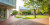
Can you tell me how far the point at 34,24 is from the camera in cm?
448

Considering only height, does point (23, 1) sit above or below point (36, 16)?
above

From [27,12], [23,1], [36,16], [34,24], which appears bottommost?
[34,24]

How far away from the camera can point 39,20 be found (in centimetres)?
475

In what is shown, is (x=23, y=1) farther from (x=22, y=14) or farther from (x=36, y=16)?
(x=36, y=16)

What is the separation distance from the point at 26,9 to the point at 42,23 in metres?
1.44

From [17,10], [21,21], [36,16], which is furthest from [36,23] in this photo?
[17,10]

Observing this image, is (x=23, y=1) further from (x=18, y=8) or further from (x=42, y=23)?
(x=42, y=23)

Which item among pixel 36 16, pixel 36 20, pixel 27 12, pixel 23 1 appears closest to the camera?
pixel 23 1

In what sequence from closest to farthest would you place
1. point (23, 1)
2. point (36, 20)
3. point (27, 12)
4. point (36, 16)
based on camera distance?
point (23, 1) → point (27, 12) → point (36, 16) → point (36, 20)

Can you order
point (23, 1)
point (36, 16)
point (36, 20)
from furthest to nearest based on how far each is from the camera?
point (36, 20)
point (36, 16)
point (23, 1)

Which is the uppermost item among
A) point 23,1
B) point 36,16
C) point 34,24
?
point 23,1

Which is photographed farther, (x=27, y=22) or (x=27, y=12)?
(x=27, y=22)

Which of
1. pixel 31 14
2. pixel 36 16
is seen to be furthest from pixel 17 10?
pixel 36 16

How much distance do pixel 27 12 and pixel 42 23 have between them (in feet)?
4.26
